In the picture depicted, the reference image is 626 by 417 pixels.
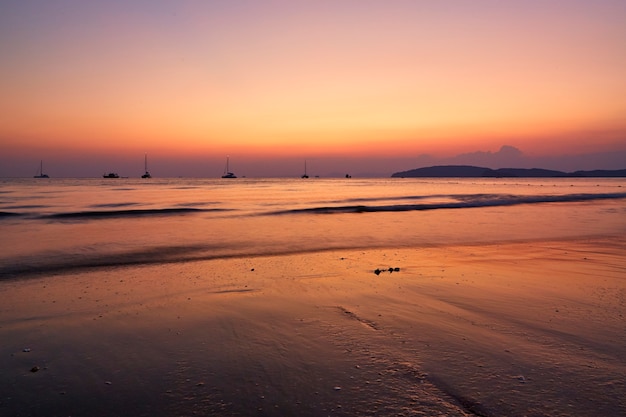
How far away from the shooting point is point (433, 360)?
16.1ft

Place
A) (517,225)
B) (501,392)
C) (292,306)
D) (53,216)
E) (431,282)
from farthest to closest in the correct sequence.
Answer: (53,216) → (517,225) → (431,282) → (292,306) → (501,392)

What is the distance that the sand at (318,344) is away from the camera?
404 centimetres

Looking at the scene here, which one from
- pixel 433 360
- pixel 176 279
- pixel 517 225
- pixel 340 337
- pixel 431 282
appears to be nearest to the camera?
pixel 433 360

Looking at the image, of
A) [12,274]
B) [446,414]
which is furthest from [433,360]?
[12,274]

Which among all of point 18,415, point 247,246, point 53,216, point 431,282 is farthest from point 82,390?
point 53,216

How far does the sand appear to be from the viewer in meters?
4.04

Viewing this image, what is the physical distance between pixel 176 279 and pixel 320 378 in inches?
241

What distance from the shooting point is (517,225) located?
21.3 m

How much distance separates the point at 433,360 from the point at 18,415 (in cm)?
421

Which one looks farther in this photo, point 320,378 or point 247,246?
point 247,246

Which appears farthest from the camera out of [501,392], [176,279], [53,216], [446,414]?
[53,216]

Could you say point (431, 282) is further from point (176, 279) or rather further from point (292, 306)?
point (176, 279)

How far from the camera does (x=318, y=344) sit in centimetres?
549

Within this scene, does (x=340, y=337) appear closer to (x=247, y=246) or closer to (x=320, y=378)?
(x=320, y=378)
